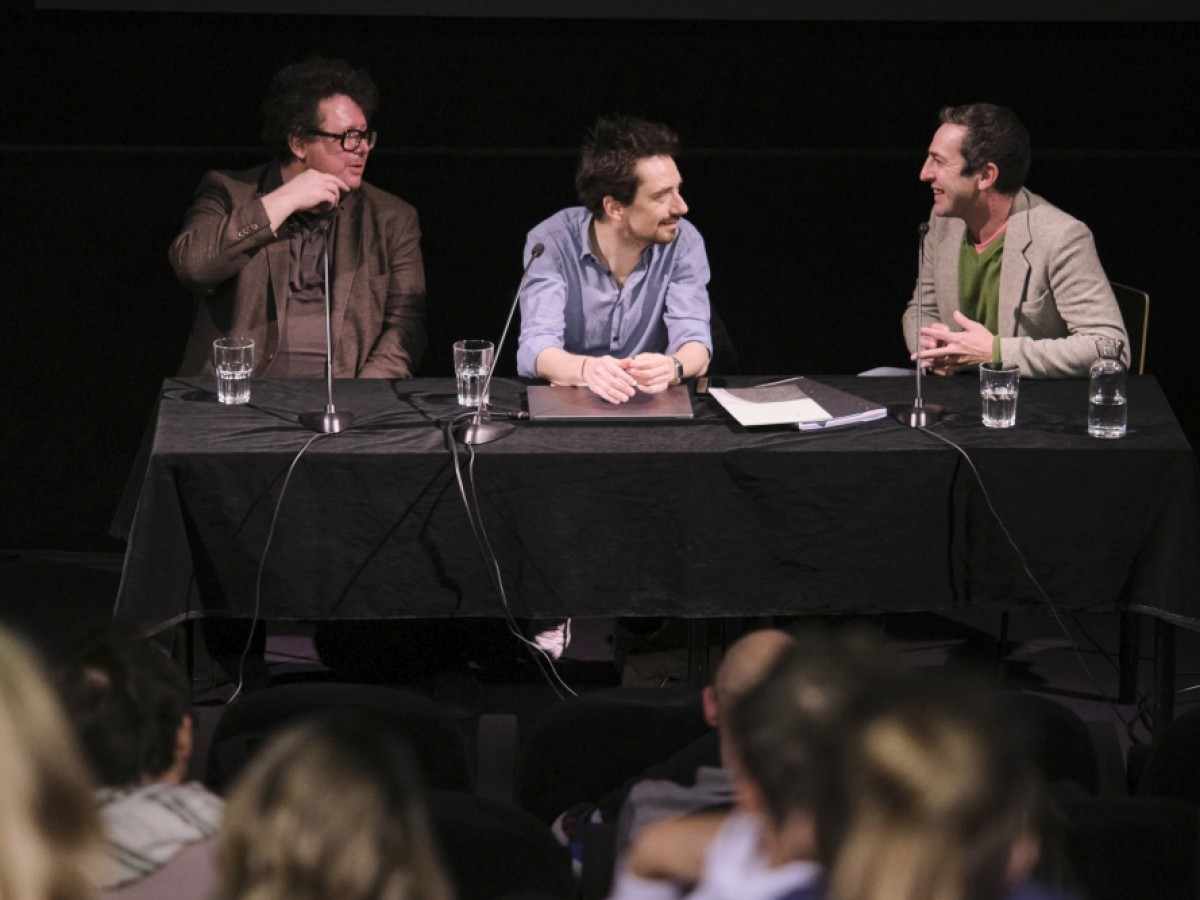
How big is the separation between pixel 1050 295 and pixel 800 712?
8.54 feet

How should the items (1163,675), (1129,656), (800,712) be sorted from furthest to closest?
1. (1129,656)
2. (1163,675)
3. (800,712)

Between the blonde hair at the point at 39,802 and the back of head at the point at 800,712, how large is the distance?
67 cm

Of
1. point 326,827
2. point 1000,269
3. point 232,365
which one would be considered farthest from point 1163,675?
point 326,827

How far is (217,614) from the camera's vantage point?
129 inches

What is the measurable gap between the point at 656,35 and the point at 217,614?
93.9 inches

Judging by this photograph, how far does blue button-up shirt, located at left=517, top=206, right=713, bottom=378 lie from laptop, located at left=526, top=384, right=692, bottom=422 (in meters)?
0.41

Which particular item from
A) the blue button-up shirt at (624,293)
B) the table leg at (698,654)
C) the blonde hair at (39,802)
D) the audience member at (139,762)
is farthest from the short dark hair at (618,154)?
the blonde hair at (39,802)

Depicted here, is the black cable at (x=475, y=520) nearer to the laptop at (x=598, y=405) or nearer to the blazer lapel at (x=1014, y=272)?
the laptop at (x=598, y=405)

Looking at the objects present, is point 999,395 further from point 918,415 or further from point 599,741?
point 599,741

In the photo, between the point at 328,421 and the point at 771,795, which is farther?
the point at 328,421

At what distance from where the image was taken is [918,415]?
134 inches

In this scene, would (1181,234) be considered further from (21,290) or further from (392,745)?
(392,745)

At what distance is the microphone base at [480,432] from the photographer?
328 centimetres

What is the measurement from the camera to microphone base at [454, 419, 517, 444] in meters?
3.28
